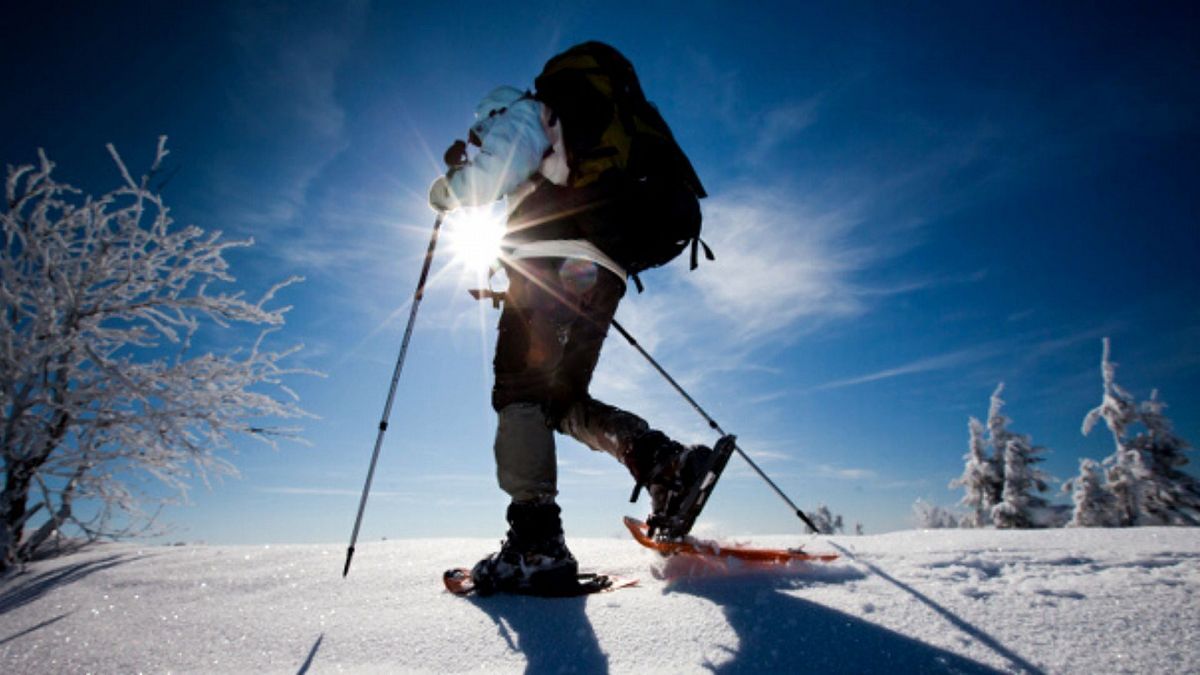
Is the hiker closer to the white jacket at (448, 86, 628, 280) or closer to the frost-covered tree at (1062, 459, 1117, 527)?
the white jacket at (448, 86, 628, 280)

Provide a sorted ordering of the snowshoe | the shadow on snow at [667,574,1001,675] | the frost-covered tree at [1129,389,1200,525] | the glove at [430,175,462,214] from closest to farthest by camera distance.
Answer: the shadow on snow at [667,574,1001,675] → the snowshoe → the glove at [430,175,462,214] → the frost-covered tree at [1129,389,1200,525]

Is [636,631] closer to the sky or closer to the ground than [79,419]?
closer to the ground

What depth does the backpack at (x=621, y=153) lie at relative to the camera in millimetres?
2607

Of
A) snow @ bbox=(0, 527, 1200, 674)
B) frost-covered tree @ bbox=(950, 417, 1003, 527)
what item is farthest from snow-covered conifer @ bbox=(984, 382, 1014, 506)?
snow @ bbox=(0, 527, 1200, 674)

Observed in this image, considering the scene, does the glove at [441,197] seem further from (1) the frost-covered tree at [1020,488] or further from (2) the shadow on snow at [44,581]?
(1) the frost-covered tree at [1020,488]

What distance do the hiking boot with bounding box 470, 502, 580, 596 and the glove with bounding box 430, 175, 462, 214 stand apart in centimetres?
168

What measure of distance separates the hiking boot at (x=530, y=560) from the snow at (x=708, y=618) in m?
0.12

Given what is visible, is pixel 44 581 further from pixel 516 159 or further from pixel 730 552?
pixel 730 552

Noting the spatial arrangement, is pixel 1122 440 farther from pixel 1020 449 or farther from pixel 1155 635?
pixel 1155 635

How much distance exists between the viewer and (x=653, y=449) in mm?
2701

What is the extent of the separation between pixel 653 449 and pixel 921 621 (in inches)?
55.4

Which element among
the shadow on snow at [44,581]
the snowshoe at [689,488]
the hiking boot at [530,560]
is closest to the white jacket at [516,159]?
the snowshoe at [689,488]

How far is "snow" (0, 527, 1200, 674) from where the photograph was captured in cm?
133

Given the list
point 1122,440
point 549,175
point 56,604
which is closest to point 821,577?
point 549,175
